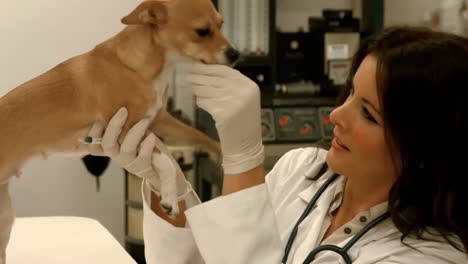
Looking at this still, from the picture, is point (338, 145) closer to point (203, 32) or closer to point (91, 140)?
point (203, 32)

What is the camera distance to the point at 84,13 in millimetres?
2859

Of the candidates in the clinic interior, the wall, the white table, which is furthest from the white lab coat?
the wall

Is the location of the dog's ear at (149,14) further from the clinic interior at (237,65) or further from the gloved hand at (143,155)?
the clinic interior at (237,65)

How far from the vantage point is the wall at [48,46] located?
282cm

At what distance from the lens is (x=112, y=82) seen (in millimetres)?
1368

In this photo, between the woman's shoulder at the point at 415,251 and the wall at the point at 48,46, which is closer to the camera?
the woman's shoulder at the point at 415,251

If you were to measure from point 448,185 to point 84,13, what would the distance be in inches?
84.3

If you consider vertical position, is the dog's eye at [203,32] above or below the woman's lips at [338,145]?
above

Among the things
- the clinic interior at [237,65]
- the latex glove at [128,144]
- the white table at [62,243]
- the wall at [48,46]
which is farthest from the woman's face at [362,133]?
the wall at [48,46]

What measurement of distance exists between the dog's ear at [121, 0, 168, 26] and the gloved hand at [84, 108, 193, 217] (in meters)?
0.19

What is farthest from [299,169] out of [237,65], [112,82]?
[237,65]

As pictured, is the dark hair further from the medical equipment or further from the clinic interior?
the clinic interior

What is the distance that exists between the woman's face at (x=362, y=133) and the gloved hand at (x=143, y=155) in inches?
14.8

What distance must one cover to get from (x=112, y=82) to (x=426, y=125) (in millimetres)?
665
